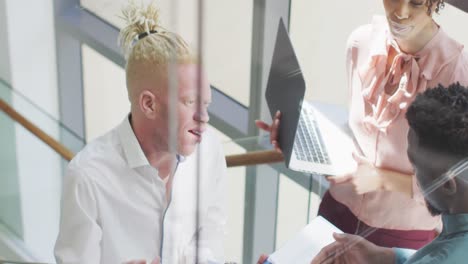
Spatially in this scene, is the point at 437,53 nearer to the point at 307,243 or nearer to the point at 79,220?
the point at 307,243

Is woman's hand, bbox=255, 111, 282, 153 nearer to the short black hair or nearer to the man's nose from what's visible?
the man's nose

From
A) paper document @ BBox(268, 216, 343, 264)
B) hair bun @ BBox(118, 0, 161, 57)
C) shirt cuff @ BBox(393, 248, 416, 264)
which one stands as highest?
hair bun @ BBox(118, 0, 161, 57)

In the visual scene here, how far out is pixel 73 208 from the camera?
36.1 inches

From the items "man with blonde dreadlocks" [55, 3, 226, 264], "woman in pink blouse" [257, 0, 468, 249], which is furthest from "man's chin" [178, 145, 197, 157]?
"woman in pink blouse" [257, 0, 468, 249]

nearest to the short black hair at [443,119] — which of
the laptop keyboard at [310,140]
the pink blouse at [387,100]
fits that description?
the pink blouse at [387,100]

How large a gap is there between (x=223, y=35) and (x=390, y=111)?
242 millimetres

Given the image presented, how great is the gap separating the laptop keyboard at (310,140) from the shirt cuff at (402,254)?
0.43 ft

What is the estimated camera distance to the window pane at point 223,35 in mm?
909

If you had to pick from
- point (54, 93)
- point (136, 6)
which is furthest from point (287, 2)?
point (54, 93)

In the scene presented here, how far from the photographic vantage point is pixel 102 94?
3.81 feet

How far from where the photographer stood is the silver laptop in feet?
2.95

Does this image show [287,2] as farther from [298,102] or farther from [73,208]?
[73,208]

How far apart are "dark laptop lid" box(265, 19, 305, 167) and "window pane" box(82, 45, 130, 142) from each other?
0.19 m

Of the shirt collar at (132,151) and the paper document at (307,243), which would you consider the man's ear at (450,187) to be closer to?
the paper document at (307,243)
